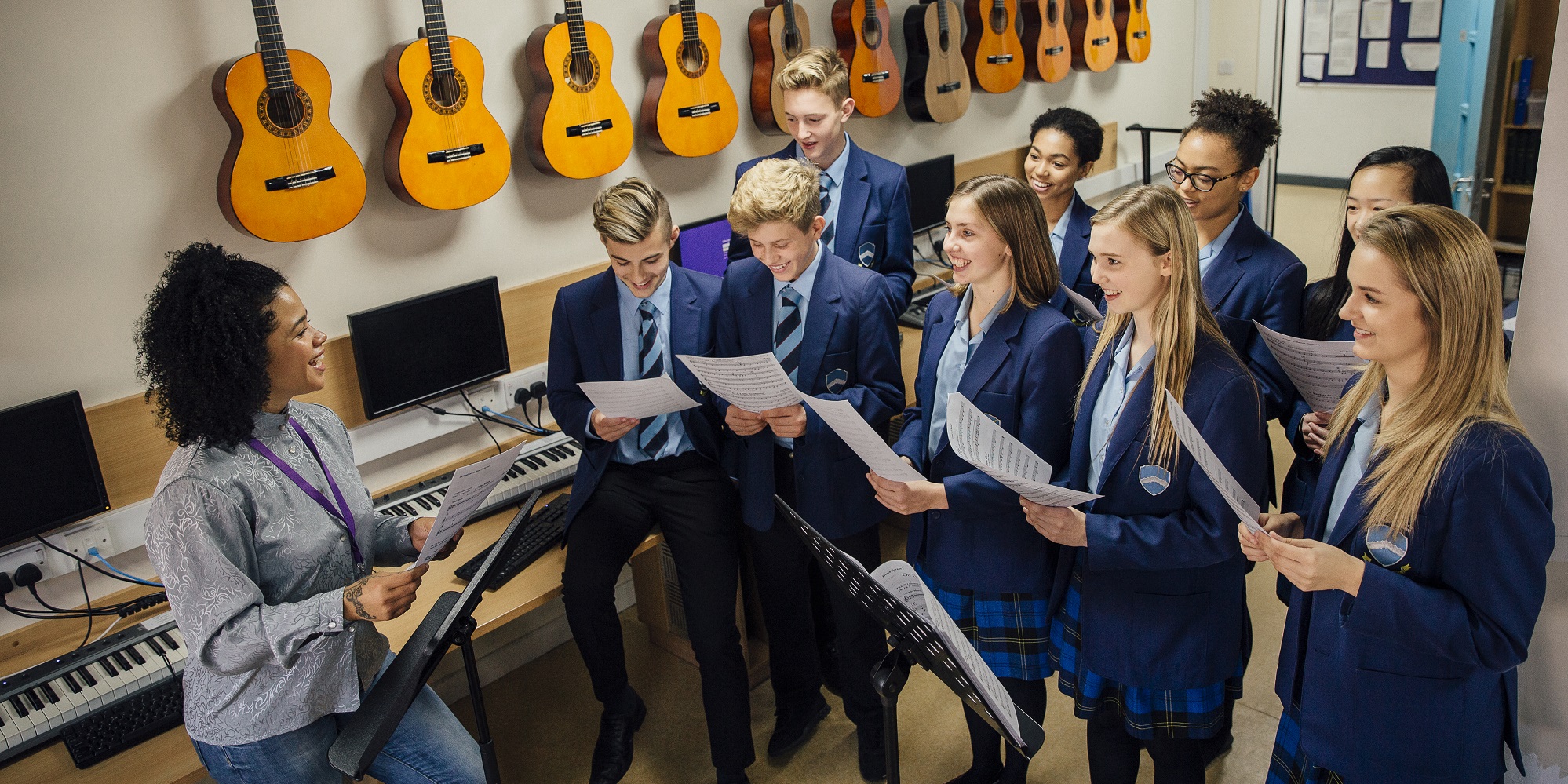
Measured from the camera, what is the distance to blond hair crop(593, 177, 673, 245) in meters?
2.43

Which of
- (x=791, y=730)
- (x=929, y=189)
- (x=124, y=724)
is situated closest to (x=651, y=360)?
(x=791, y=730)

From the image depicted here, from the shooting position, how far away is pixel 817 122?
3.19m

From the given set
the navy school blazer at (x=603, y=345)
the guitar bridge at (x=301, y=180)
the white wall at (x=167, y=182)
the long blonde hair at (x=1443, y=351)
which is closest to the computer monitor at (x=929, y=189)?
the white wall at (x=167, y=182)

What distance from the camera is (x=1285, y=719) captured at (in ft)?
6.38

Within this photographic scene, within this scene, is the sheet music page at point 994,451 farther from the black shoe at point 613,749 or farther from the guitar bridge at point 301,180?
the guitar bridge at point 301,180

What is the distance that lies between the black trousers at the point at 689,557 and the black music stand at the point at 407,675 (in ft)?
2.05

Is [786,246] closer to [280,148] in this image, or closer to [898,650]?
[898,650]

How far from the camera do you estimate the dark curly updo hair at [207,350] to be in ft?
5.76

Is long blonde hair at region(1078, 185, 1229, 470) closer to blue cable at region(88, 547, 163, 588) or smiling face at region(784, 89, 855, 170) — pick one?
smiling face at region(784, 89, 855, 170)

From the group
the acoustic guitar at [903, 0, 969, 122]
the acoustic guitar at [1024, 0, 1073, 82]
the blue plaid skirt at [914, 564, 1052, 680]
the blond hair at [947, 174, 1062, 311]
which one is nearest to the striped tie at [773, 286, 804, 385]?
the blond hair at [947, 174, 1062, 311]

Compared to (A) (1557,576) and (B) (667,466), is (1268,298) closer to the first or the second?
(A) (1557,576)

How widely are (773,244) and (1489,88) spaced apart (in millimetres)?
4003

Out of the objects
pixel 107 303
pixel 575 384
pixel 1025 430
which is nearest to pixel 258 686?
pixel 575 384

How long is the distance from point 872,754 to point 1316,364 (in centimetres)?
148
